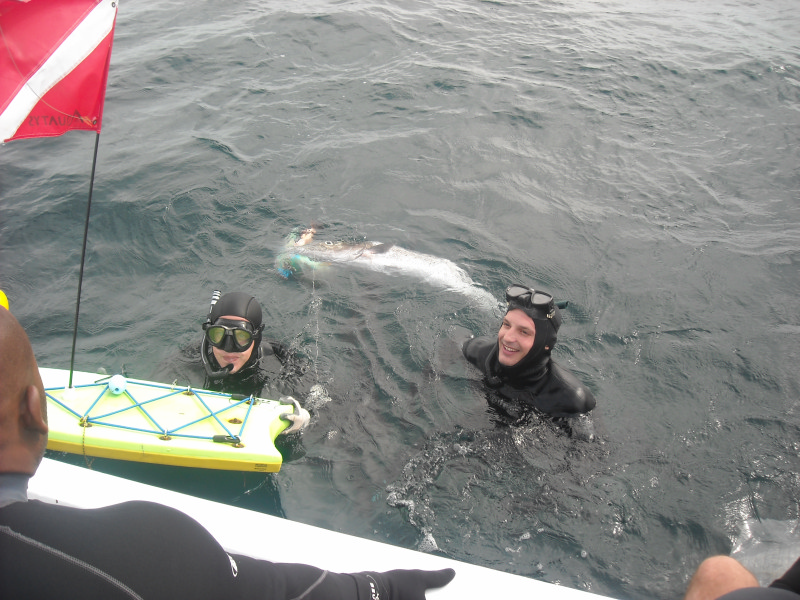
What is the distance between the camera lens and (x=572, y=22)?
47.3ft

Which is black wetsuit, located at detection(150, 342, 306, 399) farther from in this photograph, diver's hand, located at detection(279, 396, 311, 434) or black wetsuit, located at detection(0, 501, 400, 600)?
black wetsuit, located at detection(0, 501, 400, 600)

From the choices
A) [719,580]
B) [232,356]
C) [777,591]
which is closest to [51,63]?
[232,356]

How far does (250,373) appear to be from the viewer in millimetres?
5152

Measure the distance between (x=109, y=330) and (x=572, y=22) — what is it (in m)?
13.5

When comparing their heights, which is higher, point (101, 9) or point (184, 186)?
point (101, 9)

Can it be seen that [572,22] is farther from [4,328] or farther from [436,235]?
[4,328]

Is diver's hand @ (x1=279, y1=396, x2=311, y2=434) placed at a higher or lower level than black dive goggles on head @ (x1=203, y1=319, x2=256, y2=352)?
lower

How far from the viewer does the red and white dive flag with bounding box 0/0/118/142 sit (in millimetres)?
3557

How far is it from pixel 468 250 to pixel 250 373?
3280 millimetres

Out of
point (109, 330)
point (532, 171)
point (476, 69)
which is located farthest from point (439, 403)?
point (476, 69)

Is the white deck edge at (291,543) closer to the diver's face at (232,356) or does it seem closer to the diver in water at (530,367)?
the diver's face at (232,356)

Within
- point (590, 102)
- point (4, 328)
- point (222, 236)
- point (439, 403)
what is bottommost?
point (439, 403)

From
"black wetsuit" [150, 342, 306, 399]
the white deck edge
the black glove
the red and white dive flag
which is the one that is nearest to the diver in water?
"black wetsuit" [150, 342, 306, 399]

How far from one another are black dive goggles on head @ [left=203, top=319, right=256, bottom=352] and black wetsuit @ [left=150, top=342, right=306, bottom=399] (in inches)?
13.6
